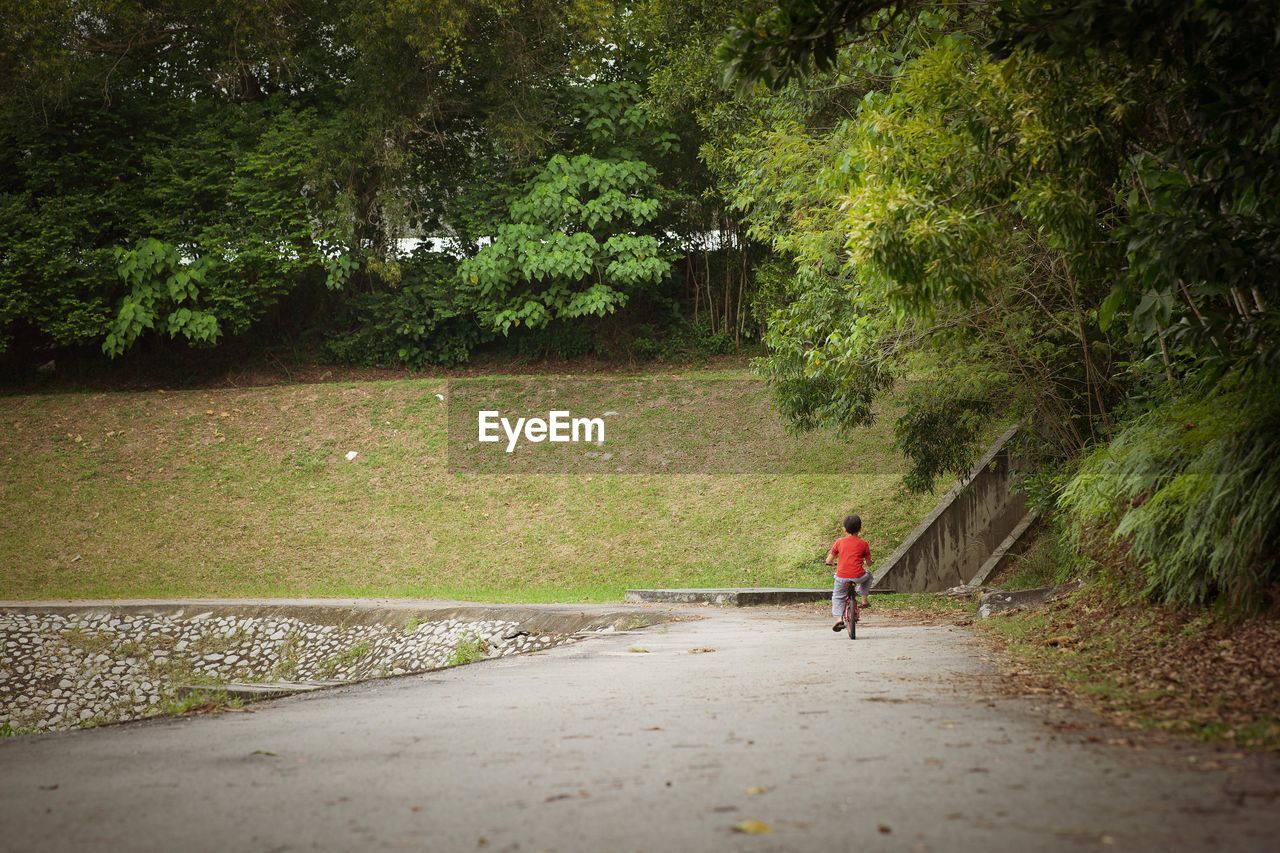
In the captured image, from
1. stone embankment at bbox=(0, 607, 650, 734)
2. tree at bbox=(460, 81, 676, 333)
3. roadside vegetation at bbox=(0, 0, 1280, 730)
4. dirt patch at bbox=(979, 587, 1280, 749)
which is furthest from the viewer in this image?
tree at bbox=(460, 81, 676, 333)

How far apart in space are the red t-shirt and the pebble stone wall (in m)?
4.83

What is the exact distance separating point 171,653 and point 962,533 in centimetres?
1298

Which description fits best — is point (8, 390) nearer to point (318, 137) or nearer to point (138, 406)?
point (138, 406)

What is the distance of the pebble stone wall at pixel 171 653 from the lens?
16.0 m

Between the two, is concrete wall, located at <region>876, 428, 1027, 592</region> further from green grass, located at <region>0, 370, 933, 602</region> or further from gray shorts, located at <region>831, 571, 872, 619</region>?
gray shorts, located at <region>831, 571, 872, 619</region>

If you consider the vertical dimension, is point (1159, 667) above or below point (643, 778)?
below

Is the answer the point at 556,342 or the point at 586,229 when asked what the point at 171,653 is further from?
the point at 556,342

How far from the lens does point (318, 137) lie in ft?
98.1

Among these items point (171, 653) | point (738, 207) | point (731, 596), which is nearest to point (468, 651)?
point (731, 596)

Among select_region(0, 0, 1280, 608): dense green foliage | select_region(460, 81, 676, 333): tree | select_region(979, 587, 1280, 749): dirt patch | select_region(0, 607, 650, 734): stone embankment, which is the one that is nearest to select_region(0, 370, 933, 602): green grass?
select_region(0, 0, 1280, 608): dense green foliage

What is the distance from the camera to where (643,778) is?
4852 millimetres

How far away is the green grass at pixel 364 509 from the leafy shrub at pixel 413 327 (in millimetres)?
3062

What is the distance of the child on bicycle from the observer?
1181cm

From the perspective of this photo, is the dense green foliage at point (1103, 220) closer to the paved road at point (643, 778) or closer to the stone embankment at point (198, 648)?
the paved road at point (643, 778)
